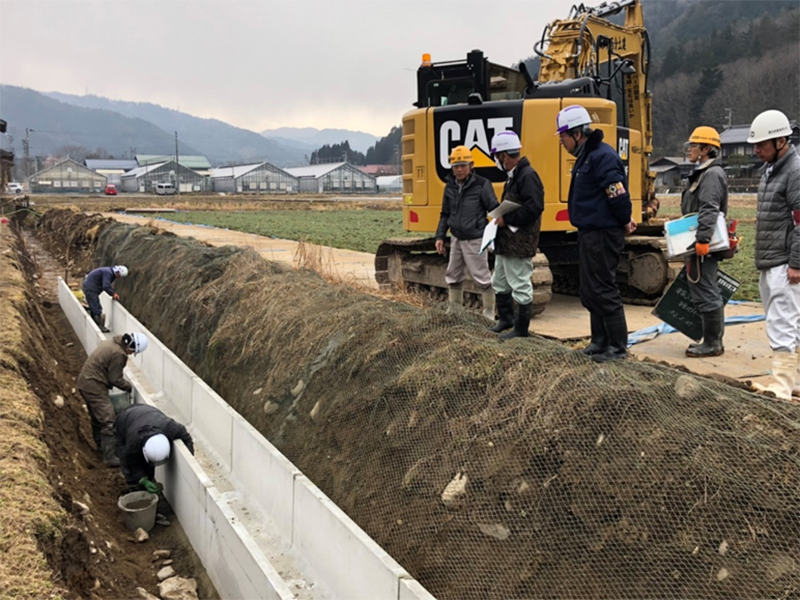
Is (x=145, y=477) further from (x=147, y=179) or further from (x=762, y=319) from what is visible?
(x=147, y=179)

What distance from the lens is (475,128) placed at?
309 inches

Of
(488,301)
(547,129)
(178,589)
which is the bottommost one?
(178,589)

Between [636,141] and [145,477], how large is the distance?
23.6ft

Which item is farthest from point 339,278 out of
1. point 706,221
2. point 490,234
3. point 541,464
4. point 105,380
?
point 541,464

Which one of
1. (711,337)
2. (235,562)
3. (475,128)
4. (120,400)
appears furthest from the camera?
(475,128)

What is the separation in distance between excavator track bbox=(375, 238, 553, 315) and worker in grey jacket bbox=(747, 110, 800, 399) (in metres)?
3.19

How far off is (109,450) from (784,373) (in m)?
5.98

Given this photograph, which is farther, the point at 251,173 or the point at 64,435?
the point at 251,173

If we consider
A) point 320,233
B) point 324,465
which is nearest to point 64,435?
point 324,465

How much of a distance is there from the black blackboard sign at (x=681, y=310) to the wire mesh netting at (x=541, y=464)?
242 cm

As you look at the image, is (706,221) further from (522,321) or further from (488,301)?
(488,301)

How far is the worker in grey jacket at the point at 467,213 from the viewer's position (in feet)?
22.0

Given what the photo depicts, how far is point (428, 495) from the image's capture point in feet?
11.7

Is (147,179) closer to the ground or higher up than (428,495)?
higher up
